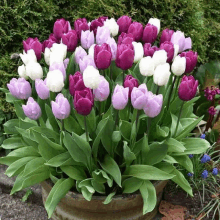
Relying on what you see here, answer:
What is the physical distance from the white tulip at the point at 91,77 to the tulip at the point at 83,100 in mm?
26

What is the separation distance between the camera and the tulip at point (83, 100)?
1314 mm

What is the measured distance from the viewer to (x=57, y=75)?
143 centimetres

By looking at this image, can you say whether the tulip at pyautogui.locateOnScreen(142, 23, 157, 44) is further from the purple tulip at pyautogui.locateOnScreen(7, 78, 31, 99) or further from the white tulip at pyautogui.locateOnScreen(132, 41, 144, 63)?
the purple tulip at pyautogui.locateOnScreen(7, 78, 31, 99)

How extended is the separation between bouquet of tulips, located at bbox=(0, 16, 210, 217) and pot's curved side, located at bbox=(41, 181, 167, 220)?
0.17 ft

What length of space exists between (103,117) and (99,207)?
433 millimetres

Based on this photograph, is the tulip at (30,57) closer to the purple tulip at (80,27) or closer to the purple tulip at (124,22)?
the purple tulip at (80,27)

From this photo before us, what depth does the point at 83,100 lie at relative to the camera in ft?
4.30

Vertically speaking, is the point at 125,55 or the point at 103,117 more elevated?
the point at 125,55

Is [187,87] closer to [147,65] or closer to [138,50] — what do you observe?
[147,65]

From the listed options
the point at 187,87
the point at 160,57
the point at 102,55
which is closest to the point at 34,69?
the point at 102,55

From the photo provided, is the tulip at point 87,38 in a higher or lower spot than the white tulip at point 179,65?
lower

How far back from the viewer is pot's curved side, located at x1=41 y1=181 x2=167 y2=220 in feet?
5.35

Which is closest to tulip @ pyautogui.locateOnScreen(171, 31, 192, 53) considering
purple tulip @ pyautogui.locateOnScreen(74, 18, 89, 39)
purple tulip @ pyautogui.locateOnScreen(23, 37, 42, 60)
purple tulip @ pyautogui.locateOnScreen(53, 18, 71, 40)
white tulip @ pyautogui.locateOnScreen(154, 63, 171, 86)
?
white tulip @ pyautogui.locateOnScreen(154, 63, 171, 86)

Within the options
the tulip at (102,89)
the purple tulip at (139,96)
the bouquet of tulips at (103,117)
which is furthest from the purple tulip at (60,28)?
the purple tulip at (139,96)
